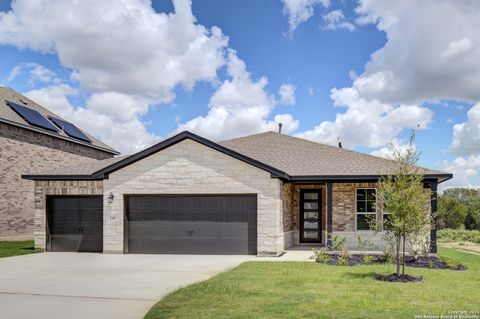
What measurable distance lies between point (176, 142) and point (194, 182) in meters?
1.68

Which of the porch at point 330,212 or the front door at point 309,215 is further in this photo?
the front door at point 309,215

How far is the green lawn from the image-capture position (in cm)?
852

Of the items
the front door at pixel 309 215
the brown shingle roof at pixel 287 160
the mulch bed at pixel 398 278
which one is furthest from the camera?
the front door at pixel 309 215

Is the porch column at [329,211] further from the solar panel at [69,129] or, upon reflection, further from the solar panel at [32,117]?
the solar panel at [69,129]

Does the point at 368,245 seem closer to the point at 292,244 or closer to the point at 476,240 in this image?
the point at 292,244

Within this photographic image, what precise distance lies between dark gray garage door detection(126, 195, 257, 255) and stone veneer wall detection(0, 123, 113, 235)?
34.4ft

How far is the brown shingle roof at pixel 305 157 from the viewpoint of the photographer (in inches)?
761

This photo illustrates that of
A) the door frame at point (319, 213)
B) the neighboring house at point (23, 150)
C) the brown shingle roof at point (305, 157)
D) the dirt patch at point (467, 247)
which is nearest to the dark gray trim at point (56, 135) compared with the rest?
the neighboring house at point (23, 150)

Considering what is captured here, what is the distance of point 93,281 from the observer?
484 inches

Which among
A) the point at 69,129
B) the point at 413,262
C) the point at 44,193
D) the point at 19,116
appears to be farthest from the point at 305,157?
the point at 69,129

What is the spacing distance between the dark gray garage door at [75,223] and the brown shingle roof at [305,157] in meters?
7.06

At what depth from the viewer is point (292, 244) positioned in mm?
21453

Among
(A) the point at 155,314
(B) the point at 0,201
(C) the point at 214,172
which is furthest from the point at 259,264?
(B) the point at 0,201

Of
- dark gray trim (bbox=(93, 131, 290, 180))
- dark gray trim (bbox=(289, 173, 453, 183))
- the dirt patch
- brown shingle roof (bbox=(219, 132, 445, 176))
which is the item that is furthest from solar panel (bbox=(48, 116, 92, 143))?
the dirt patch
